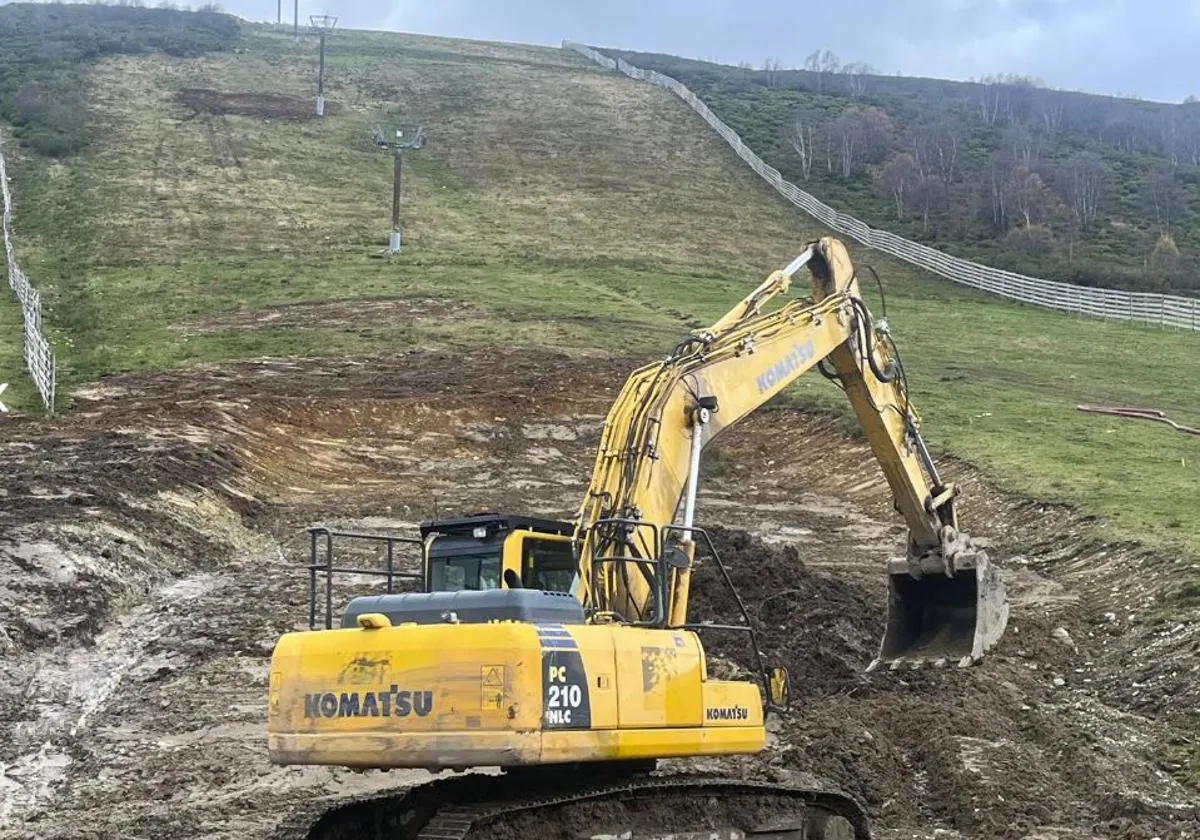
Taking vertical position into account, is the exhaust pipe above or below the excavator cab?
below

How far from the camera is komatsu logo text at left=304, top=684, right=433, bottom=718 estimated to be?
9656 mm

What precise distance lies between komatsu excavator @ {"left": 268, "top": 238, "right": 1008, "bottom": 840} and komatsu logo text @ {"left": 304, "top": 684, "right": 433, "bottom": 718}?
0.01 meters

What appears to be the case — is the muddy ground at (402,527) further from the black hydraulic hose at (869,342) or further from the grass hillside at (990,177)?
the grass hillside at (990,177)

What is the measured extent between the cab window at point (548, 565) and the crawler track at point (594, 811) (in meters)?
1.50

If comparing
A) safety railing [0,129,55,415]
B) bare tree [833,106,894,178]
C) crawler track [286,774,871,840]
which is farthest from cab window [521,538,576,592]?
bare tree [833,106,894,178]

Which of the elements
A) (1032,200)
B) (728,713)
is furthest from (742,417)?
(1032,200)

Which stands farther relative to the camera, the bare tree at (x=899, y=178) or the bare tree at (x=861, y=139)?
the bare tree at (x=861, y=139)

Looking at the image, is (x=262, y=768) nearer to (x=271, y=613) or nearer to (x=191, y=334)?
(x=271, y=613)

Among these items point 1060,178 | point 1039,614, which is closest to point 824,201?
point 1060,178

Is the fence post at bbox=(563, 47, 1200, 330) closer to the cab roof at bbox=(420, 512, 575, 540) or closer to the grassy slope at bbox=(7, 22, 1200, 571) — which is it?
the grassy slope at bbox=(7, 22, 1200, 571)

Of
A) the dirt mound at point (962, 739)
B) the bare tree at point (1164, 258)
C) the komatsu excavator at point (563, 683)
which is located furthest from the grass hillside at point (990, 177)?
the komatsu excavator at point (563, 683)

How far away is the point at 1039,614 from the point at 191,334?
1178 inches

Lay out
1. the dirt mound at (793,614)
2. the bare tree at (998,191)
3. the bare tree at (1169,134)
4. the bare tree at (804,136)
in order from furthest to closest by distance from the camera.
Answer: the bare tree at (1169,134), the bare tree at (804,136), the bare tree at (998,191), the dirt mound at (793,614)

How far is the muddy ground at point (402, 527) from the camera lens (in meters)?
13.6
